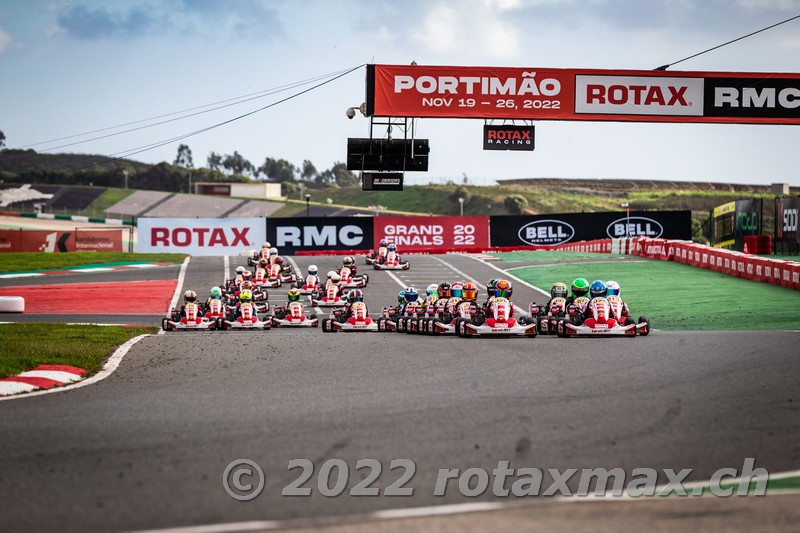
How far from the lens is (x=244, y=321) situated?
1076 inches

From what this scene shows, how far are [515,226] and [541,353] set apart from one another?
134ft

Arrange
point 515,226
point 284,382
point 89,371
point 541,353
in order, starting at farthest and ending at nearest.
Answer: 1. point 515,226
2. point 541,353
3. point 89,371
4. point 284,382

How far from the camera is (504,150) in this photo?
31.0 m

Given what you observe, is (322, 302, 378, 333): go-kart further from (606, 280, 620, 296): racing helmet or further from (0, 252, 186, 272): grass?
(0, 252, 186, 272): grass

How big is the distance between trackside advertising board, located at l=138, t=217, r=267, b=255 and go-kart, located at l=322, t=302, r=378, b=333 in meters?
29.6

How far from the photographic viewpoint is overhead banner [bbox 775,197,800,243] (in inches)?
1912

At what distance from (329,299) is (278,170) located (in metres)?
161

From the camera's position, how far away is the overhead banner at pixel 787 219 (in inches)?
1912

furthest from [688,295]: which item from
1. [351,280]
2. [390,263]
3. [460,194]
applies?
[460,194]

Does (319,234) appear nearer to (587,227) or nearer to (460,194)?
(587,227)

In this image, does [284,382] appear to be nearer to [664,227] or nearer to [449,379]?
[449,379]

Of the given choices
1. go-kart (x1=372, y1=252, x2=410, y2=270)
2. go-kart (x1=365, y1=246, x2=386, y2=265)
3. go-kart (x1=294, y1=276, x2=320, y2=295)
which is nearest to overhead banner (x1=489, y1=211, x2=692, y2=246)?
go-kart (x1=365, y1=246, x2=386, y2=265)

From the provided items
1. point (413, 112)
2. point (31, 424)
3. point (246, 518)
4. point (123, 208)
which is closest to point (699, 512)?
point (246, 518)

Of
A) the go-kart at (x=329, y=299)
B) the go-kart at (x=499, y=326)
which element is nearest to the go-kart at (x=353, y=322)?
the go-kart at (x=499, y=326)
